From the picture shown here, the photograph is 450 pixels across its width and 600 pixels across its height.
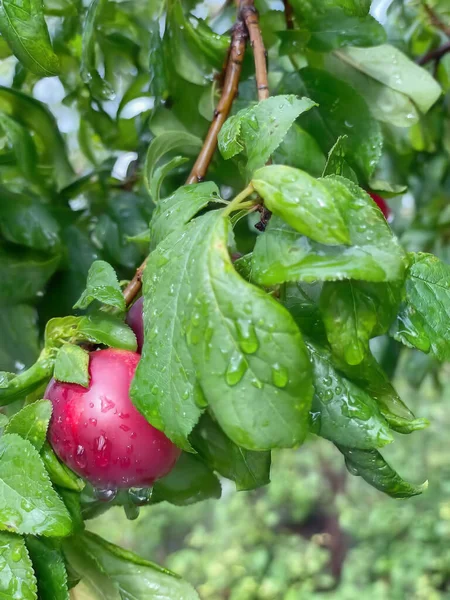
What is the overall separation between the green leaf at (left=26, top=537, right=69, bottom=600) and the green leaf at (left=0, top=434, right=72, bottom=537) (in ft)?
0.13

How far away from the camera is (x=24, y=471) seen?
34cm

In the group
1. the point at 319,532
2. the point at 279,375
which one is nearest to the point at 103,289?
the point at 279,375

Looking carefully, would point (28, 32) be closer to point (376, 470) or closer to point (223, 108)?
point (223, 108)

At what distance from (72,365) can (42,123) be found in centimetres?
32

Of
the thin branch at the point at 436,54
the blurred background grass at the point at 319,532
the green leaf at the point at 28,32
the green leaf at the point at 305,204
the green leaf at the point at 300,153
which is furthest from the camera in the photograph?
the blurred background grass at the point at 319,532

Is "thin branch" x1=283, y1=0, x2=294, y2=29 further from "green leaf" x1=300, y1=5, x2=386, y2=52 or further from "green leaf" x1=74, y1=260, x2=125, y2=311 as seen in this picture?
"green leaf" x1=74, y1=260, x2=125, y2=311

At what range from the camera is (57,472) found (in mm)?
373

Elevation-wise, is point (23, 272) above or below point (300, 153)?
below

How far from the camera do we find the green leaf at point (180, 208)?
344 mm

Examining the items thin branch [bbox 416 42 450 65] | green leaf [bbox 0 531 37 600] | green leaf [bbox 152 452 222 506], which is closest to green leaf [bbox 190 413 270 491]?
green leaf [bbox 152 452 222 506]

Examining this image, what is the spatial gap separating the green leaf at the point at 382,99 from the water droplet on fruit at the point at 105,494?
363 mm

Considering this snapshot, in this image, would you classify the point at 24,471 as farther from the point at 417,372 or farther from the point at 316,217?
the point at 417,372

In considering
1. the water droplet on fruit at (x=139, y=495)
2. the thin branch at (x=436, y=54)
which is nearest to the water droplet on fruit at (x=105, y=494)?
the water droplet on fruit at (x=139, y=495)

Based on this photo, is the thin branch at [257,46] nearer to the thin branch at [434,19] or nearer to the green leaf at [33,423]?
the green leaf at [33,423]
